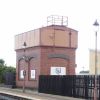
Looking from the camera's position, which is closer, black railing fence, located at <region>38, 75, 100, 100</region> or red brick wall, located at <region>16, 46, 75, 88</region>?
black railing fence, located at <region>38, 75, 100, 100</region>

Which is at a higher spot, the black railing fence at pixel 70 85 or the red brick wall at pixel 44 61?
the red brick wall at pixel 44 61

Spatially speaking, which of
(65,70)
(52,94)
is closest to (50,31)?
(65,70)

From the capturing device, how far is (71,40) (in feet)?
168

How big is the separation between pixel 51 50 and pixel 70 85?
11.6m

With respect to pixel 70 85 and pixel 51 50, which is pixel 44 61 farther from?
pixel 70 85

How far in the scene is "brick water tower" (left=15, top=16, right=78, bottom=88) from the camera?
50062mm

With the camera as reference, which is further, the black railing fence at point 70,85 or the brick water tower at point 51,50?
the brick water tower at point 51,50

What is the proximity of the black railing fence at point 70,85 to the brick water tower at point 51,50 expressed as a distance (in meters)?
3.09

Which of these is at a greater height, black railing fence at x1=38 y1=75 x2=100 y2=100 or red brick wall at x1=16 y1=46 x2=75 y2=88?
red brick wall at x1=16 y1=46 x2=75 y2=88

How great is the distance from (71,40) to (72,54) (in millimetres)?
1641

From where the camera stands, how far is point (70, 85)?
39.4m

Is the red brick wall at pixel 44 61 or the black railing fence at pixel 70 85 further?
the red brick wall at pixel 44 61

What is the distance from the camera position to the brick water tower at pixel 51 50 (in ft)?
164

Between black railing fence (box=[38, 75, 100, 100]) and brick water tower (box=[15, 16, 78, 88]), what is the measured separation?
3085 millimetres
